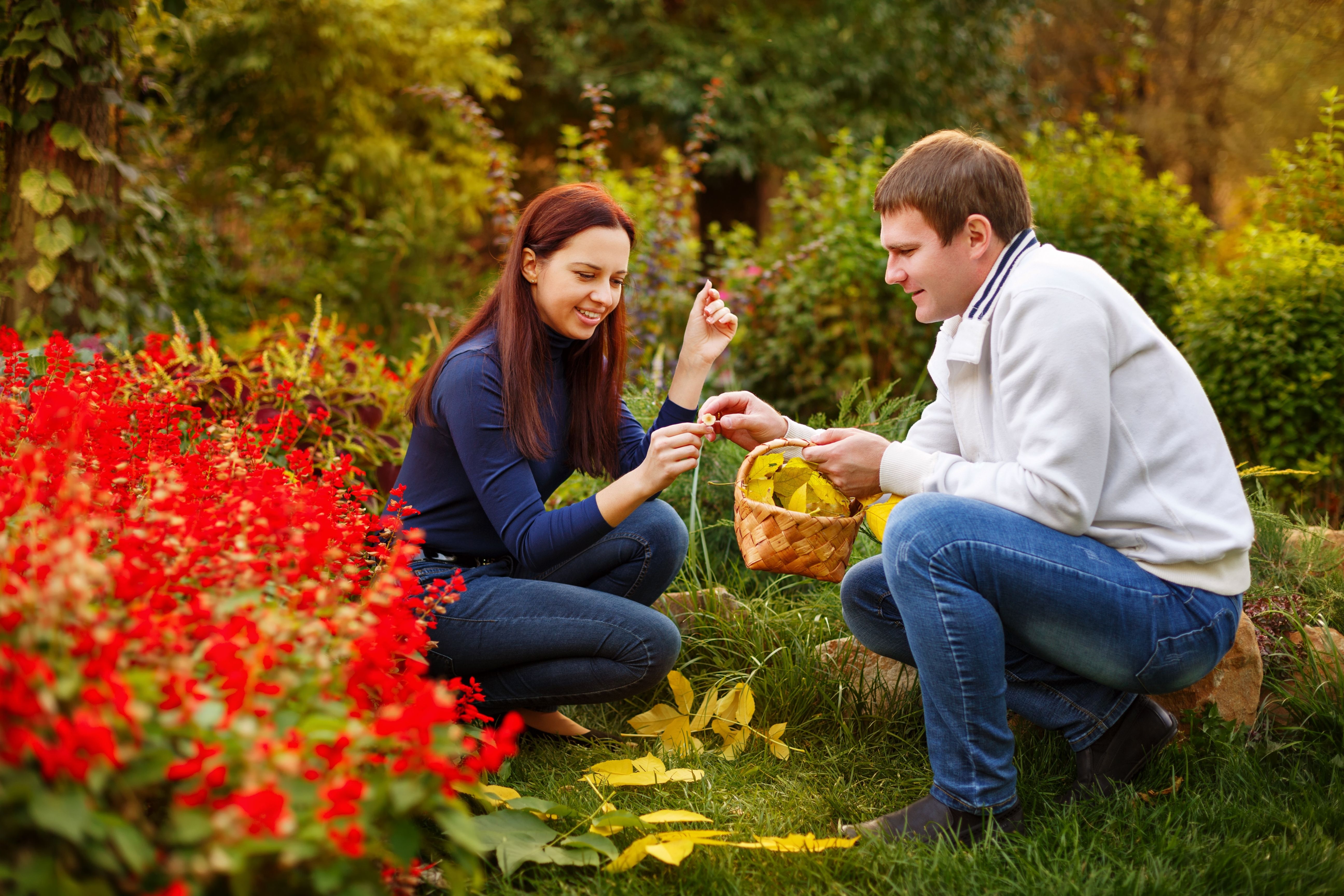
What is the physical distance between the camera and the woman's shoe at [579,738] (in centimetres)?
247

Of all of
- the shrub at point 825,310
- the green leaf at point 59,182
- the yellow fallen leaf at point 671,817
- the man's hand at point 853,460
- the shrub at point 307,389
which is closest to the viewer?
the yellow fallen leaf at point 671,817

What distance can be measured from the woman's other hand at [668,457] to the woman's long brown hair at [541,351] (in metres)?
0.32

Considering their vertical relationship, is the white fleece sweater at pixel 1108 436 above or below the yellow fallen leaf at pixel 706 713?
above

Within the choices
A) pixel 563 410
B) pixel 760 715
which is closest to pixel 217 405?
pixel 563 410

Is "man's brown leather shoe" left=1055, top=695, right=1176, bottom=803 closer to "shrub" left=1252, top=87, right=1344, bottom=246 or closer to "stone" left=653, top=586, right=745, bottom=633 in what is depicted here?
"stone" left=653, top=586, right=745, bottom=633

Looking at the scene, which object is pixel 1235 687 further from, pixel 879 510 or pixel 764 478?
pixel 764 478

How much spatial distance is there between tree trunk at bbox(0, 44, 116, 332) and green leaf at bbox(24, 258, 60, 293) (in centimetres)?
6

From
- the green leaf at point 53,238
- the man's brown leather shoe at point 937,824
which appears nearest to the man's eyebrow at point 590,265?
the man's brown leather shoe at point 937,824

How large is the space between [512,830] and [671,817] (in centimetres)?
31

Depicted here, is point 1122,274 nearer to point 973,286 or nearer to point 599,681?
point 973,286

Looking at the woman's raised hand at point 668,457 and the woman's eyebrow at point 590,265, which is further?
the woman's eyebrow at point 590,265

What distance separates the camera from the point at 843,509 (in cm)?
243

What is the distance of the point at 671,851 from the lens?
68.1 inches

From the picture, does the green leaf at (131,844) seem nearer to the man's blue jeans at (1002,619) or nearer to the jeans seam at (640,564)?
the man's blue jeans at (1002,619)
